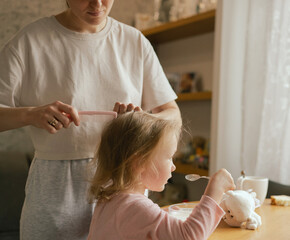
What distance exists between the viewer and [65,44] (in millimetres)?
1094

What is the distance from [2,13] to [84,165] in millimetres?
896

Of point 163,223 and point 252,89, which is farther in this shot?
point 252,89

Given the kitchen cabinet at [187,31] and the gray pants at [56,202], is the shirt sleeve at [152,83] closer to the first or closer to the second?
the gray pants at [56,202]

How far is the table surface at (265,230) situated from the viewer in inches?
36.2

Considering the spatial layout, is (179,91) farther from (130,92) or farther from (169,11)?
(130,92)

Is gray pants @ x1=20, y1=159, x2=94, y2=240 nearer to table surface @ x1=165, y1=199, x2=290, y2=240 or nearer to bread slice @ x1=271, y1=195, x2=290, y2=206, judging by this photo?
table surface @ x1=165, y1=199, x2=290, y2=240

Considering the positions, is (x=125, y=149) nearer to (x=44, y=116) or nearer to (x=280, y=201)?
(x=44, y=116)

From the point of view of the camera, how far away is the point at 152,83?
1210 mm

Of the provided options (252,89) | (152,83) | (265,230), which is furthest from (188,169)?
(265,230)

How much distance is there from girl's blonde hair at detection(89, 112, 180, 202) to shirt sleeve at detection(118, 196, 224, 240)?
0.09m

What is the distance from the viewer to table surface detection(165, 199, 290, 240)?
920 millimetres

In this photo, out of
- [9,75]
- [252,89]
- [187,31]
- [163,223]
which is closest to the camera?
[163,223]

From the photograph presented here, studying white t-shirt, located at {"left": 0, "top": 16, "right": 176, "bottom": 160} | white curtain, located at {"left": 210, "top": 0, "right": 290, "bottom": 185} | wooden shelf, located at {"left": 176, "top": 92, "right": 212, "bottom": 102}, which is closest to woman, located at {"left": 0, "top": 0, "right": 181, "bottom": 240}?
white t-shirt, located at {"left": 0, "top": 16, "right": 176, "bottom": 160}

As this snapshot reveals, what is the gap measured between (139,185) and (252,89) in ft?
3.88
